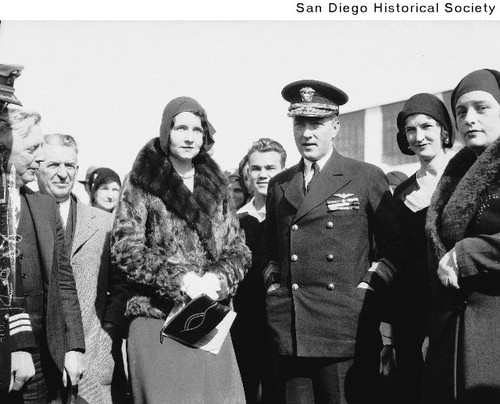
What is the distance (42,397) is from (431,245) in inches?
76.7

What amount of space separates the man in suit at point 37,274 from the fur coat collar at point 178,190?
2.07 ft

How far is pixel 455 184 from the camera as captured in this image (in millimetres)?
3494

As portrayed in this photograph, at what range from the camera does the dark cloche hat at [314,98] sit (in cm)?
415

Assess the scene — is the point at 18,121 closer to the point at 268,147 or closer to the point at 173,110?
the point at 173,110

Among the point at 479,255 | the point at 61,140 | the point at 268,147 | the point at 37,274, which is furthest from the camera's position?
the point at 268,147

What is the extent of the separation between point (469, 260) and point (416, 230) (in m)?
1.04

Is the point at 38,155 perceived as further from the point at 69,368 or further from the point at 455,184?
the point at 455,184

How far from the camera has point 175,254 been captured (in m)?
3.93

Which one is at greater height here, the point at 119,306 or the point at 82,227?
the point at 82,227

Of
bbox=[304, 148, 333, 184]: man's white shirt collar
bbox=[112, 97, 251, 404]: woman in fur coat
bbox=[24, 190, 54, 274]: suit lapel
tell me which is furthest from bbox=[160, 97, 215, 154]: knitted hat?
bbox=[24, 190, 54, 274]: suit lapel

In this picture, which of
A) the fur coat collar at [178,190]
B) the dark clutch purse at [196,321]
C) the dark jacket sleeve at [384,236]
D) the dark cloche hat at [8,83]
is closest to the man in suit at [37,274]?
the dark cloche hat at [8,83]

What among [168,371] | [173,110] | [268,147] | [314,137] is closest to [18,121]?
[173,110]

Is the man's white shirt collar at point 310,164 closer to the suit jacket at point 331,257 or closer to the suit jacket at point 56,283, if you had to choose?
Answer: the suit jacket at point 331,257
